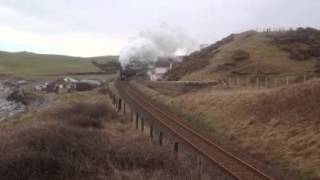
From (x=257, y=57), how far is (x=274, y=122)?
210 feet

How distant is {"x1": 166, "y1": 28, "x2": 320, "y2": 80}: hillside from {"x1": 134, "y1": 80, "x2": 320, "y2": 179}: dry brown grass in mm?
36206

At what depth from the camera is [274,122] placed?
32406 millimetres

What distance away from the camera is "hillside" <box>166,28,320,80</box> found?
85875 millimetres

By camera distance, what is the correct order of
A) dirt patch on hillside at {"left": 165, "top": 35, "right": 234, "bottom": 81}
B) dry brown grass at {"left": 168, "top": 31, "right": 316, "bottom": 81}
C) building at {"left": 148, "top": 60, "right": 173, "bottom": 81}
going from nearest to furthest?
dry brown grass at {"left": 168, "top": 31, "right": 316, "bottom": 81} → dirt patch on hillside at {"left": 165, "top": 35, "right": 234, "bottom": 81} → building at {"left": 148, "top": 60, "right": 173, "bottom": 81}

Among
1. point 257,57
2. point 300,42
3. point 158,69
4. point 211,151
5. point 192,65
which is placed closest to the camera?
point 211,151

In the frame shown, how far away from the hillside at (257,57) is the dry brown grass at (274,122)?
36.2m

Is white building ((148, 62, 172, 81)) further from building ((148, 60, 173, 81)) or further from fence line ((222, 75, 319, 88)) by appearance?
fence line ((222, 75, 319, 88))

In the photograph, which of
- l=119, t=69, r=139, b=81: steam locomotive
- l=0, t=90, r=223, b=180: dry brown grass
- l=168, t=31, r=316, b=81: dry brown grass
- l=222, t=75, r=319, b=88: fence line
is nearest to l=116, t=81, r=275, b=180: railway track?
l=0, t=90, r=223, b=180: dry brown grass

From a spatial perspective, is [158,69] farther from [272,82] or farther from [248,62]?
[272,82]

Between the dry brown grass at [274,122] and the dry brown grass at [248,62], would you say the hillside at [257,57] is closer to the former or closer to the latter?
the dry brown grass at [248,62]

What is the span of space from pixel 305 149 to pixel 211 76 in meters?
59.5

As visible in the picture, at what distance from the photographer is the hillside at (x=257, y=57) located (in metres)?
85.9

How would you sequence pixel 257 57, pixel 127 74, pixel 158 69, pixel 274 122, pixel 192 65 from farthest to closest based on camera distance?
1. pixel 158 69
2. pixel 192 65
3. pixel 127 74
4. pixel 257 57
5. pixel 274 122

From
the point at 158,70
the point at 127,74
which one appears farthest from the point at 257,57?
the point at 158,70
